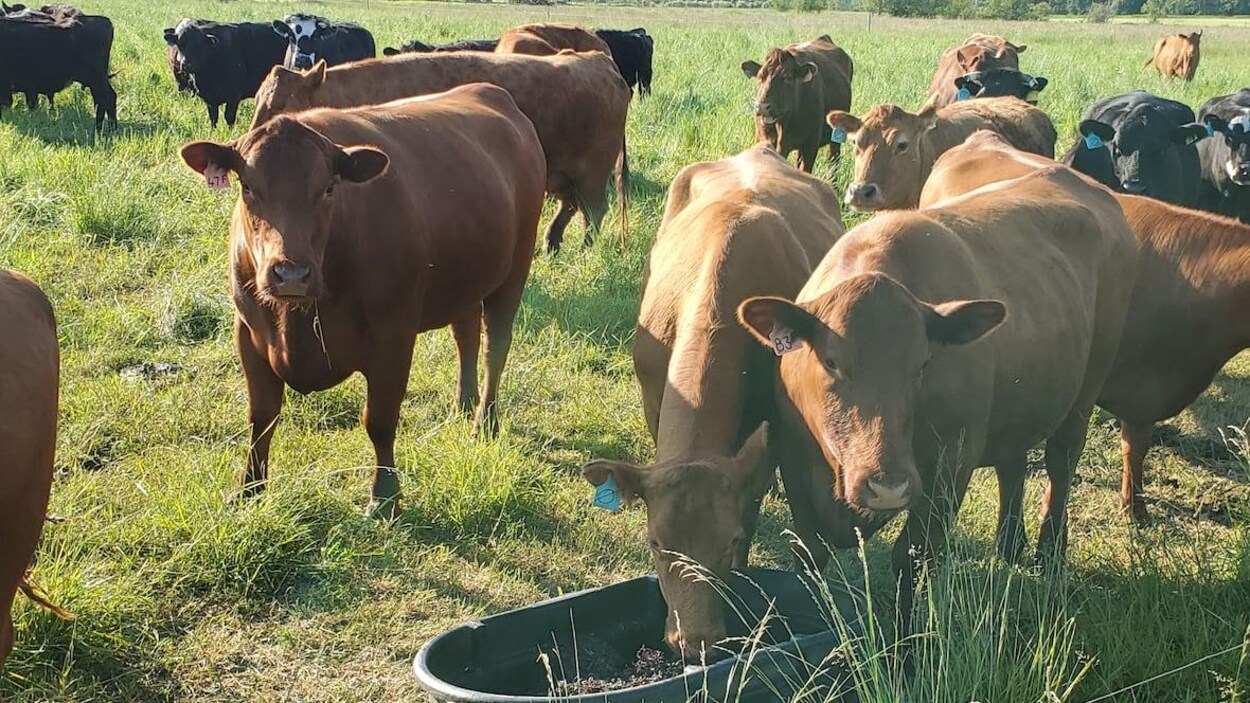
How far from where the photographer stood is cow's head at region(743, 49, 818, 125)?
1227cm

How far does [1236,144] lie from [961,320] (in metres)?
6.36

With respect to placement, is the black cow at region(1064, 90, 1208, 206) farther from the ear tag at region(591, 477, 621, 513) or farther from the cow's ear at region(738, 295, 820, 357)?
the ear tag at region(591, 477, 621, 513)

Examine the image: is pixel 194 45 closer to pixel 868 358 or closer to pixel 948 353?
pixel 948 353

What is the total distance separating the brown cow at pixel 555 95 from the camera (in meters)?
9.15

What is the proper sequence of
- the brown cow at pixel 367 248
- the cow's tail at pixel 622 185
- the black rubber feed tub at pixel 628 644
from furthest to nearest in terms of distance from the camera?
1. the cow's tail at pixel 622 185
2. the brown cow at pixel 367 248
3. the black rubber feed tub at pixel 628 644

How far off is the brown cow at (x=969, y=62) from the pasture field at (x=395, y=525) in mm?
5350

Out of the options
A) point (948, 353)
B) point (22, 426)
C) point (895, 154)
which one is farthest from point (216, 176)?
point (895, 154)

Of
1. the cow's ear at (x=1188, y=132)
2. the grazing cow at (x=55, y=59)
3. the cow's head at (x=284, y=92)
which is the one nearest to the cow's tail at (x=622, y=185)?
the cow's head at (x=284, y=92)

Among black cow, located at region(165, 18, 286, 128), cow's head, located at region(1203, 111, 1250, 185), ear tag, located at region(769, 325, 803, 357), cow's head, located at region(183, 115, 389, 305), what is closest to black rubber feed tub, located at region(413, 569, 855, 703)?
ear tag, located at region(769, 325, 803, 357)

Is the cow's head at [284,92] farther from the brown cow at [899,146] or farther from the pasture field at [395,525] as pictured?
the brown cow at [899,146]

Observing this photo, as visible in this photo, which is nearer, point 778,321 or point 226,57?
point 778,321

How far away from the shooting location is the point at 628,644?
4242mm

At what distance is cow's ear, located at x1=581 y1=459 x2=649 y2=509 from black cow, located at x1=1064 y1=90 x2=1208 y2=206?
19.8 ft

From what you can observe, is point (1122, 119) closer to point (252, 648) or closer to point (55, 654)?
point (252, 648)
